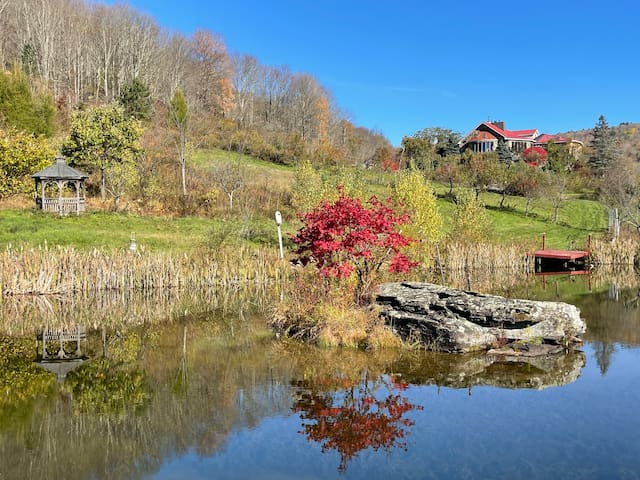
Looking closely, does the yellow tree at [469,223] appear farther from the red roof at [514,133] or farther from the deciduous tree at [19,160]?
the red roof at [514,133]

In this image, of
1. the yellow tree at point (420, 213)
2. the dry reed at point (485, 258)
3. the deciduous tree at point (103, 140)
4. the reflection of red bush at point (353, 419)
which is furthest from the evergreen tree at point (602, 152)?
the reflection of red bush at point (353, 419)

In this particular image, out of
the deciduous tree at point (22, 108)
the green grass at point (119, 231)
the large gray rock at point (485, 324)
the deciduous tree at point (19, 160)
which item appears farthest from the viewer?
the deciduous tree at point (22, 108)

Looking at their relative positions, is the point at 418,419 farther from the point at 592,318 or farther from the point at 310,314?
the point at 592,318

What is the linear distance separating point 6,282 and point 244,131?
1779 inches

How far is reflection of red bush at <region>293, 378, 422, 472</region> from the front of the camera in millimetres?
7781

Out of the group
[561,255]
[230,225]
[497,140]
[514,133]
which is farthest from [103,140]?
[514,133]

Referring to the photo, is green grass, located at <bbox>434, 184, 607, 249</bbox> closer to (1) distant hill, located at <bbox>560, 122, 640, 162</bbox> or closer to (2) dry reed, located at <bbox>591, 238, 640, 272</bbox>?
(2) dry reed, located at <bbox>591, 238, 640, 272</bbox>

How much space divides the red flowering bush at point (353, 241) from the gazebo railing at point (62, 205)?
21.3 metres

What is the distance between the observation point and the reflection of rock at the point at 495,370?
1043cm

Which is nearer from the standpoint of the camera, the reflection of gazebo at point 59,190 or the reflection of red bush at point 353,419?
the reflection of red bush at point 353,419

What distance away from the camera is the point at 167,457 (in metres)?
7.49

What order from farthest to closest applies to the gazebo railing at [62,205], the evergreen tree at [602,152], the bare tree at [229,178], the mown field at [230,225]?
1. the evergreen tree at [602,152]
2. the bare tree at [229,178]
3. the gazebo railing at [62,205]
4. the mown field at [230,225]

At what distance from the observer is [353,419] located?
8594 mm

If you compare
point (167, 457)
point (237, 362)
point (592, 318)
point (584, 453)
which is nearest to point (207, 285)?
point (237, 362)
